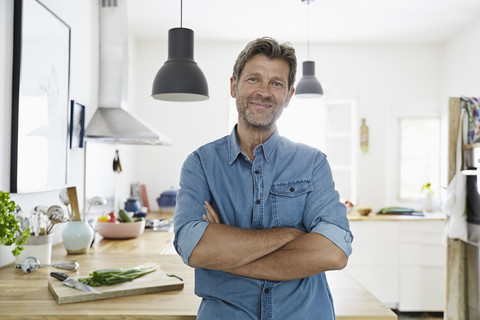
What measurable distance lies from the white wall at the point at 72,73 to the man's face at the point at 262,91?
3.96 ft

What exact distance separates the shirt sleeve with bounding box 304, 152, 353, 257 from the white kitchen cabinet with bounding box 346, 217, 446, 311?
9.66 feet

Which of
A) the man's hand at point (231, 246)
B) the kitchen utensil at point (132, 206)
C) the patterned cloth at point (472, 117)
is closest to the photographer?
the man's hand at point (231, 246)

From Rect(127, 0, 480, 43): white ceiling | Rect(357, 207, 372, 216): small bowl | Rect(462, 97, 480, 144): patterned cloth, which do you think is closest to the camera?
Rect(462, 97, 480, 144): patterned cloth

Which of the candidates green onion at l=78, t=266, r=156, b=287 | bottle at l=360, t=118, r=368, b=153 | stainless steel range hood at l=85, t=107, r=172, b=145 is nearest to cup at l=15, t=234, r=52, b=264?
green onion at l=78, t=266, r=156, b=287

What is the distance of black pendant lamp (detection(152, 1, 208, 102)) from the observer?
7.61 feet

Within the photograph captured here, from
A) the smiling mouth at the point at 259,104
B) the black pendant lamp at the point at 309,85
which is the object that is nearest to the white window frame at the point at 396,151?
the black pendant lamp at the point at 309,85

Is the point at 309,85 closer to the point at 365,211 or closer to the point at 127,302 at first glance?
the point at 365,211

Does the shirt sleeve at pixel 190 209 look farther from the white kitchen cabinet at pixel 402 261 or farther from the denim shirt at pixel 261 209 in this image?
the white kitchen cabinet at pixel 402 261

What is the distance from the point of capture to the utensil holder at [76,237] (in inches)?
94.8

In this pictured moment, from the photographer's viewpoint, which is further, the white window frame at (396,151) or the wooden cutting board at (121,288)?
the white window frame at (396,151)

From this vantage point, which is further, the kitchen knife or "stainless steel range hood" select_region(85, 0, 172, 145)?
"stainless steel range hood" select_region(85, 0, 172, 145)

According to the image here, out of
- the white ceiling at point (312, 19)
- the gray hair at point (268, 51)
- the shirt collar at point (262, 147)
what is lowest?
the shirt collar at point (262, 147)

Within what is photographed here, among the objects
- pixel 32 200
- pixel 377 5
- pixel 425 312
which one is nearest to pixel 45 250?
pixel 32 200

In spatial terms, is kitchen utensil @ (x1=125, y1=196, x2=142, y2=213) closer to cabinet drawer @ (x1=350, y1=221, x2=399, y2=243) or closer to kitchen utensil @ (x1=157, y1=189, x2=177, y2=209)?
kitchen utensil @ (x1=157, y1=189, x2=177, y2=209)
